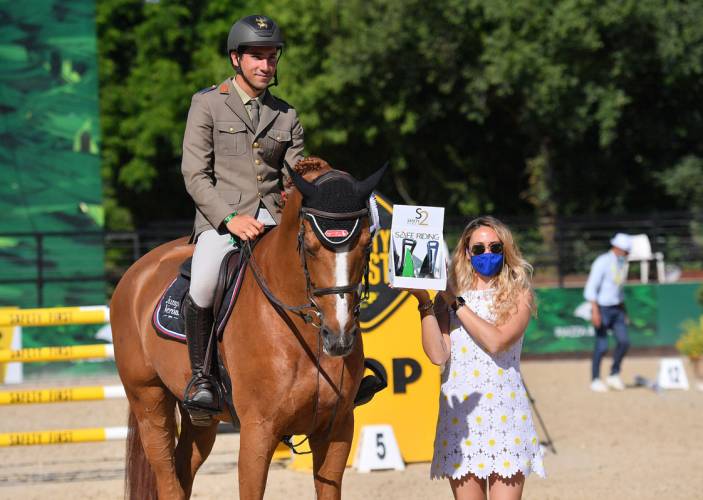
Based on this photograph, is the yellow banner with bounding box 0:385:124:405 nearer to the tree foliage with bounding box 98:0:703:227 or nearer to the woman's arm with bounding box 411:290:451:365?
the woman's arm with bounding box 411:290:451:365

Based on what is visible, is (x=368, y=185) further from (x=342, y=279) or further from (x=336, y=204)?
(x=342, y=279)

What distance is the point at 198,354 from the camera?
5.20 meters

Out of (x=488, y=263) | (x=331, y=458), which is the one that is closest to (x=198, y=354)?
(x=331, y=458)

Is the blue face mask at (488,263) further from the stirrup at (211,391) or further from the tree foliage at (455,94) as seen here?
the tree foliage at (455,94)

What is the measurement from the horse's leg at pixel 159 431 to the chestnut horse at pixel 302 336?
398 mm

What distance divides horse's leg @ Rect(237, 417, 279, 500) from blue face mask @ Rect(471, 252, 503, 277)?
4.26 feet

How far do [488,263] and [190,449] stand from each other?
7.24 ft

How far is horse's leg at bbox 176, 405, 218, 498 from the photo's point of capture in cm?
613

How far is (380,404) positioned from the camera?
8.98 m

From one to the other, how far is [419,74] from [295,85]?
11.7 feet

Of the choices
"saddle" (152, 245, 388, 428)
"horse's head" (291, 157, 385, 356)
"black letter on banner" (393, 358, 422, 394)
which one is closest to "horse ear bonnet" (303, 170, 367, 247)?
"horse's head" (291, 157, 385, 356)

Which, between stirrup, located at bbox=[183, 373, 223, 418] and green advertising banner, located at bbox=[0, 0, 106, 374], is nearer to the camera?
stirrup, located at bbox=[183, 373, 223, 418]

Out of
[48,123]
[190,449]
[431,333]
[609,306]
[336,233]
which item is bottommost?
[609,306]

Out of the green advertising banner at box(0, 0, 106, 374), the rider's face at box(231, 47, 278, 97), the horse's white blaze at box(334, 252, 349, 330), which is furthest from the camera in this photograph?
the green advertising banner at box(0, 0, 106, 374)
